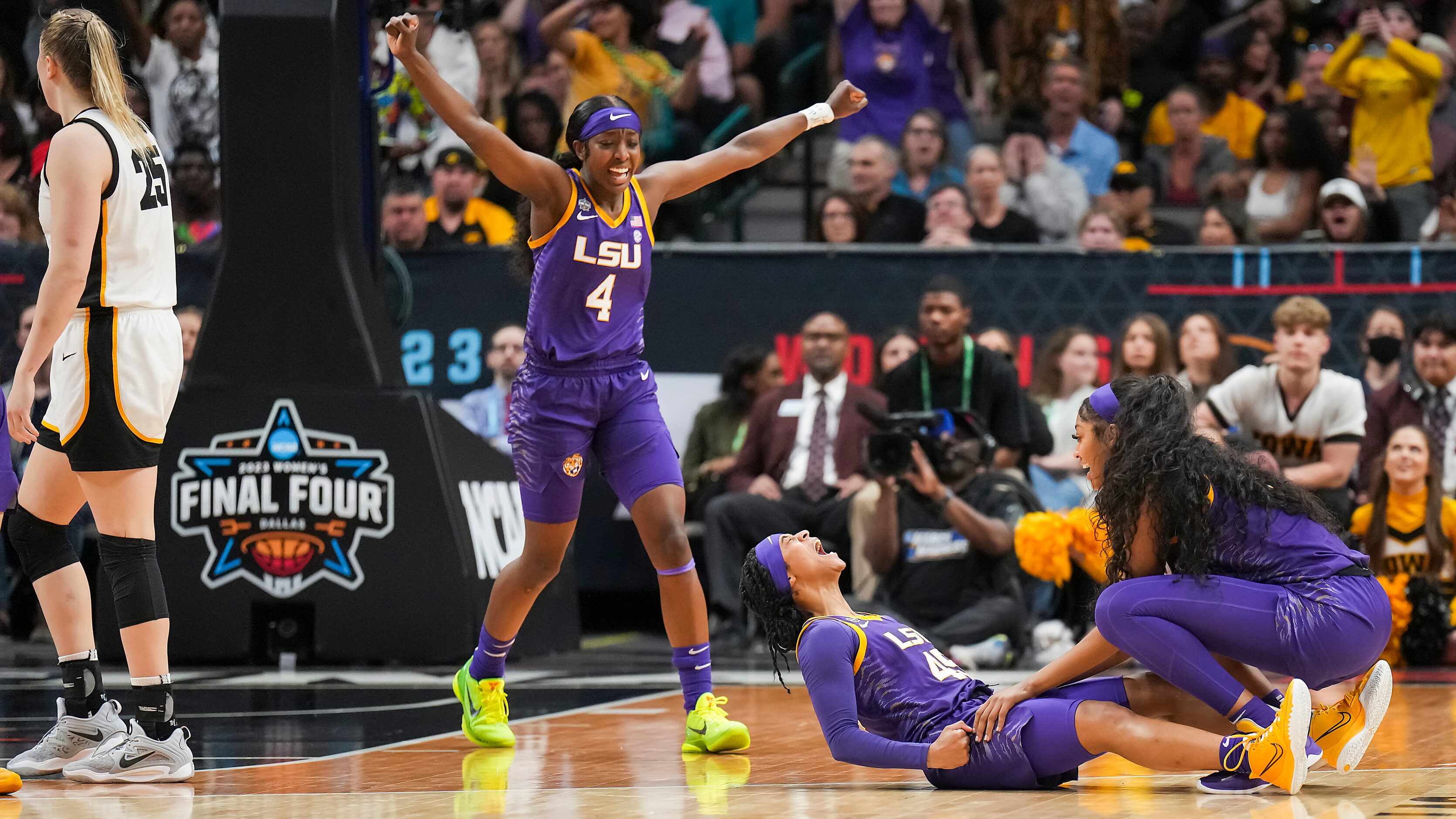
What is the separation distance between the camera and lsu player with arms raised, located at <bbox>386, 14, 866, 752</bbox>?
18.5 ft

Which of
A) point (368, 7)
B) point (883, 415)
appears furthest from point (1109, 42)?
point (368, 7)

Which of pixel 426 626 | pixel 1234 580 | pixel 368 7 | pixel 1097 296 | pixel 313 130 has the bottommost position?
pixel 426 626

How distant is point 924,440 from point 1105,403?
12.9 feet

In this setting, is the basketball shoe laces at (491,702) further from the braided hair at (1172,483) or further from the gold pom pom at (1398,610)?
the gold pom pom at (1398,610)

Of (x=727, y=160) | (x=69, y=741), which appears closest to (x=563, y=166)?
(x=727, y=160)

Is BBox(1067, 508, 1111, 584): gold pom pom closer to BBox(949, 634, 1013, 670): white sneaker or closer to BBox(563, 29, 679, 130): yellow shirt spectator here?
BBox(949, 634, 1013, 670): white sneaker

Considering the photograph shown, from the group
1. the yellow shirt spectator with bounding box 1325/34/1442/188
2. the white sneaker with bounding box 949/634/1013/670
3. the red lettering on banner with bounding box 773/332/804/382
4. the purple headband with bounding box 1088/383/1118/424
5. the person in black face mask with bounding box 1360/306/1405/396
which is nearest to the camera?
the purple headband with bounding box 1088/383/1118/424

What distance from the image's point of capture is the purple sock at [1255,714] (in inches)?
177

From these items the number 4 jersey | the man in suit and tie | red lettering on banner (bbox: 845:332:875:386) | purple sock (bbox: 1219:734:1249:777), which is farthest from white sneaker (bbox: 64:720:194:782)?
red lettering on banner (bbox: 845:332:875:386)

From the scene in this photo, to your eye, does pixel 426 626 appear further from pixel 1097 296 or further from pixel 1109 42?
pixel 1109 42

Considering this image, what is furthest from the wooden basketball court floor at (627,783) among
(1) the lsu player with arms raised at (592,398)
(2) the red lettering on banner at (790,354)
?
(2) the red lettering on banner at (790,354)

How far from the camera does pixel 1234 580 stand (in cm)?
463

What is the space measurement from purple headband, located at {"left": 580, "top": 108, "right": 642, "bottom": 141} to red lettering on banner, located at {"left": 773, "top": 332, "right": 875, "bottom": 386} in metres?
4.63

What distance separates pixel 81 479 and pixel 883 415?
4489mm
